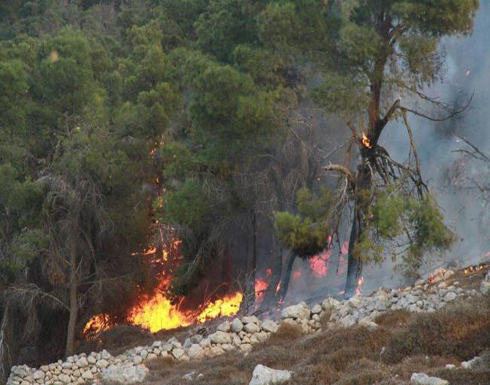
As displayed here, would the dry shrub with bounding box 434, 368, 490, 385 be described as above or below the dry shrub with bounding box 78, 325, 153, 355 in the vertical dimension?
below

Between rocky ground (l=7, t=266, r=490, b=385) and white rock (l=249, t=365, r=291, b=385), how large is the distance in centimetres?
2

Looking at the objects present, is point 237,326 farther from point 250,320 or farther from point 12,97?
point 12,97

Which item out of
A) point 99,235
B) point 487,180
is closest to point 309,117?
point 487,180

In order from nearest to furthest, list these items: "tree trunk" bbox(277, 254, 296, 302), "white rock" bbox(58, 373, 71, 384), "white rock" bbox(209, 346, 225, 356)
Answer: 1. "white rock" bbox(209, 346, 225, 356)
2. "white rock" bbox(58, 373, 71, 384)
3. "tree trunk" bbox(277, 254, 296, 302)

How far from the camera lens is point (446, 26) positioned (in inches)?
867

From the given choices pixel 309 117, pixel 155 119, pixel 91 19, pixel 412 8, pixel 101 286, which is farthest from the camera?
pixel 91 19

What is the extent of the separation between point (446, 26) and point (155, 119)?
1054 cm

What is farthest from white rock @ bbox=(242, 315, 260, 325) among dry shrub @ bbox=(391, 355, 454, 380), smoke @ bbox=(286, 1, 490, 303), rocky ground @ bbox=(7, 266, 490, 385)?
dry shrub @ bbox=(391, 355, 454, 380)

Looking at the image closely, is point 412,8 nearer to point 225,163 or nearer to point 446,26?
point 446,26

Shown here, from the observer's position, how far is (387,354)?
14.1 m

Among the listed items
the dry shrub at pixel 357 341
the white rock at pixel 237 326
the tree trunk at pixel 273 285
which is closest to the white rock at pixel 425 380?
the dry shrub at pixel 357 341

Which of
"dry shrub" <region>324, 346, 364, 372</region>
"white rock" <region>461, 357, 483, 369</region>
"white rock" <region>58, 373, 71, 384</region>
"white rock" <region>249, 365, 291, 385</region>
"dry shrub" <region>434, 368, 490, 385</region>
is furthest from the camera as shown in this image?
"white rock" <region>58, 373, 71, 384</region>

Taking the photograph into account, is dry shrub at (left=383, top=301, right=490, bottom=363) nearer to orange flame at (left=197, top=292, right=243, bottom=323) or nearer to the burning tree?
the burning tree

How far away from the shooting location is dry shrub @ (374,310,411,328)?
17250 millimetres
